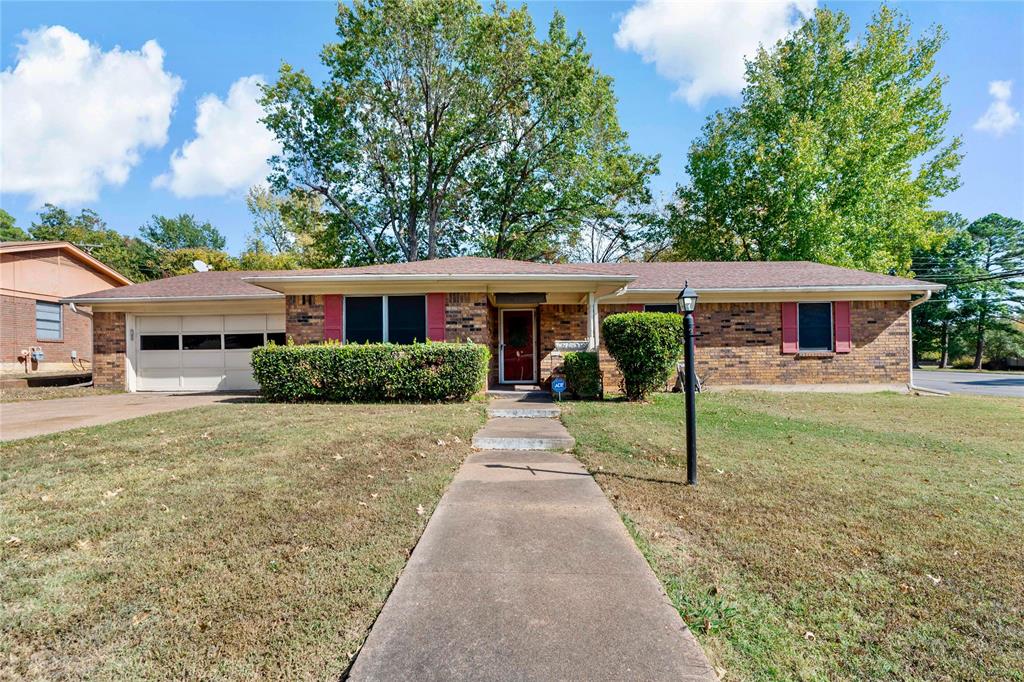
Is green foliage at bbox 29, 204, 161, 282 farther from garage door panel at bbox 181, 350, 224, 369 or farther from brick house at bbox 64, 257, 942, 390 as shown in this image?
garage door panel at bbox 181, 350, 224, 369

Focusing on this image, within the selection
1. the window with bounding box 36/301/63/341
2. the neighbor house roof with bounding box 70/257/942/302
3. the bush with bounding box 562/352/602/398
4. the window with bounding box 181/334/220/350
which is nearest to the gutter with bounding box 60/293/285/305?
the neighbor house roof with bounding box 70/257/942/302

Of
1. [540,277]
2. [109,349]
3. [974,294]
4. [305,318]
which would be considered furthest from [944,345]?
[109,349]

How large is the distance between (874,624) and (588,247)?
2835 cm

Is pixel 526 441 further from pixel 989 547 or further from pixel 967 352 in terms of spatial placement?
pixel 967 352

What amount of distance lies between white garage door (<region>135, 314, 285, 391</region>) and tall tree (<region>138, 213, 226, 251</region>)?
44.6 metres

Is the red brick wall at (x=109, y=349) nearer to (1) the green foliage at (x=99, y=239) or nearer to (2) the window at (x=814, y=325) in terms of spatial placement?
(2) the window at (x=814, y=325)

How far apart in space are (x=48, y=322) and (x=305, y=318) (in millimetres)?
15798

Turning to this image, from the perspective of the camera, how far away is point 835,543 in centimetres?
304

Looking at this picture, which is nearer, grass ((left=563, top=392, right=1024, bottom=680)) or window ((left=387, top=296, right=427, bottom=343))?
grass ((left=563, top=392, right=1024, bottom=680))

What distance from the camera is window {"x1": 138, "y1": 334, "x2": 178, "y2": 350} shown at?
1336 centimetres

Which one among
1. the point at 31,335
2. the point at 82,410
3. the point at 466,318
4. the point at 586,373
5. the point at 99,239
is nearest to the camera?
the point at 82,410

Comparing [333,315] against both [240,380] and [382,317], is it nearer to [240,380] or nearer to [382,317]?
[382,317]

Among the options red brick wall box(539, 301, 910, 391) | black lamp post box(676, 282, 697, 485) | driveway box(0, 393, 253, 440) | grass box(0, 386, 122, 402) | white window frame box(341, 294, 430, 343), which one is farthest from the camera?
red brick wall box(539, 301, 910, 391)

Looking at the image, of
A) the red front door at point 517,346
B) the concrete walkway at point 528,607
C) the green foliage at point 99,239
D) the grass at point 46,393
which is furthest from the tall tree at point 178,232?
the concrete walkway at point 528,607
